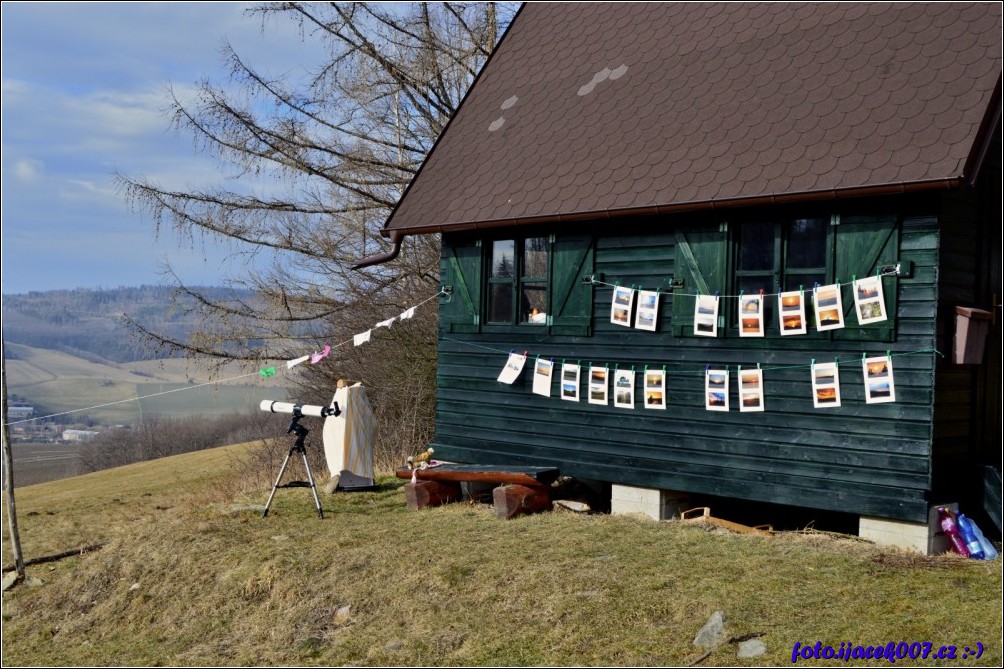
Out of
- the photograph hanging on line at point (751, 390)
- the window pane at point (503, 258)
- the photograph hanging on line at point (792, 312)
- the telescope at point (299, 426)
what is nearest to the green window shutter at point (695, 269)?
the photograph hanging on line at point (751, 390)

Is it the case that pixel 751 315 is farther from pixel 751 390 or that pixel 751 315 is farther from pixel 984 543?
pixel 984 543

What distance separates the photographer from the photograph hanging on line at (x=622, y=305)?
11852 millimetres

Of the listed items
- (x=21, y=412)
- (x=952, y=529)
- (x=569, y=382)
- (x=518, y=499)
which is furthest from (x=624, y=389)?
(x=21, y=412)

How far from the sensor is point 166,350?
2162cm

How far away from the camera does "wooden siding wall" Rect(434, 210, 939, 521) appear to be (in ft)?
32.4

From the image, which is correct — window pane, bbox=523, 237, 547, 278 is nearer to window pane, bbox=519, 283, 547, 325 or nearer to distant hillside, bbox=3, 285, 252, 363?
window pane, bbox=519, 283, 547, 325

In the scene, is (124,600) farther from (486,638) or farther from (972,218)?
(972,218)

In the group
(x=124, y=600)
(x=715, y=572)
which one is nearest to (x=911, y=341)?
(x=715, y=572)

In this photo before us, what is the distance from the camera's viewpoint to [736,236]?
11102 millimetres

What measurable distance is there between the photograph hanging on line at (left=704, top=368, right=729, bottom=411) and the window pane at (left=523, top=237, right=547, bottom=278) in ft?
8.95

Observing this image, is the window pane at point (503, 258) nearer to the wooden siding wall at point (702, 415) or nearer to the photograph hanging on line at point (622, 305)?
the wooden siding wall at point (702, 415)

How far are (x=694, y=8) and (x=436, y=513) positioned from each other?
7.28 m

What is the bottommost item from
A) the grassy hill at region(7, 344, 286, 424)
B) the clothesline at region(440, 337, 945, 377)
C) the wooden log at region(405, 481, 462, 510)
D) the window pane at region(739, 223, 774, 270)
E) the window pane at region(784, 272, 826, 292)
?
the wooden log at region(405, 481, 462, 510)

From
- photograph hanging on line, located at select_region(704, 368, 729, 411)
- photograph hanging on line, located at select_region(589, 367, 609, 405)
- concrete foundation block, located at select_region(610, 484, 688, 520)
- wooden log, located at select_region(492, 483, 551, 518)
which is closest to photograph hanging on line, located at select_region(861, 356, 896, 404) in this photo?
photograph hanging on line, located at select_region(704, 368, 729, 411)
